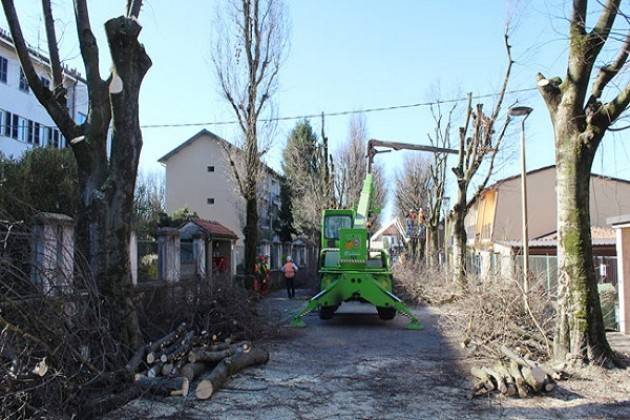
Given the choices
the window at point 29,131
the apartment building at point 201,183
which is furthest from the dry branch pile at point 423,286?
the apartment building at point 201,183

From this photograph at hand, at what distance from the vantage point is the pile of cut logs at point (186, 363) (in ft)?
21.8

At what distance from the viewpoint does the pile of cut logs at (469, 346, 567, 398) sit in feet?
22.3

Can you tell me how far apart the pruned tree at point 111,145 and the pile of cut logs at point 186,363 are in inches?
19.8

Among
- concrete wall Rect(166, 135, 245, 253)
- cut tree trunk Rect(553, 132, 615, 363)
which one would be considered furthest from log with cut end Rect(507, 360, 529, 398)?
concrete wall Rect(166, 135, 245, 253)

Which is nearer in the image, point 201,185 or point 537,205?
point 537,205

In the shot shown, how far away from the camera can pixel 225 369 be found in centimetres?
740

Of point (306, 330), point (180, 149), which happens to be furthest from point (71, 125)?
A: point (180, 149)

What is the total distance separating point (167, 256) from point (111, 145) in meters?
4.62

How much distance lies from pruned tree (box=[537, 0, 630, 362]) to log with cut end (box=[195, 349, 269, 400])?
434cm

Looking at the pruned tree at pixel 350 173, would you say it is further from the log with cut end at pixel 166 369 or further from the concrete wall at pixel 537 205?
the log with cut end at pixel 166 369

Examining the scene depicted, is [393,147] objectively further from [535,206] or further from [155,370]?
[155,370]

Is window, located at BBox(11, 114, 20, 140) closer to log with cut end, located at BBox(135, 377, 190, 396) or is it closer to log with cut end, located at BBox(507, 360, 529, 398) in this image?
log with cut end, located at BBox(135, 377, 190, 396)

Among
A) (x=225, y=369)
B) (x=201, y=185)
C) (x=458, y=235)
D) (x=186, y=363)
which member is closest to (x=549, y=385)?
(x=225, y=369)

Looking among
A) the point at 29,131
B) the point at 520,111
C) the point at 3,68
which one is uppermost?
the point at 3,68
